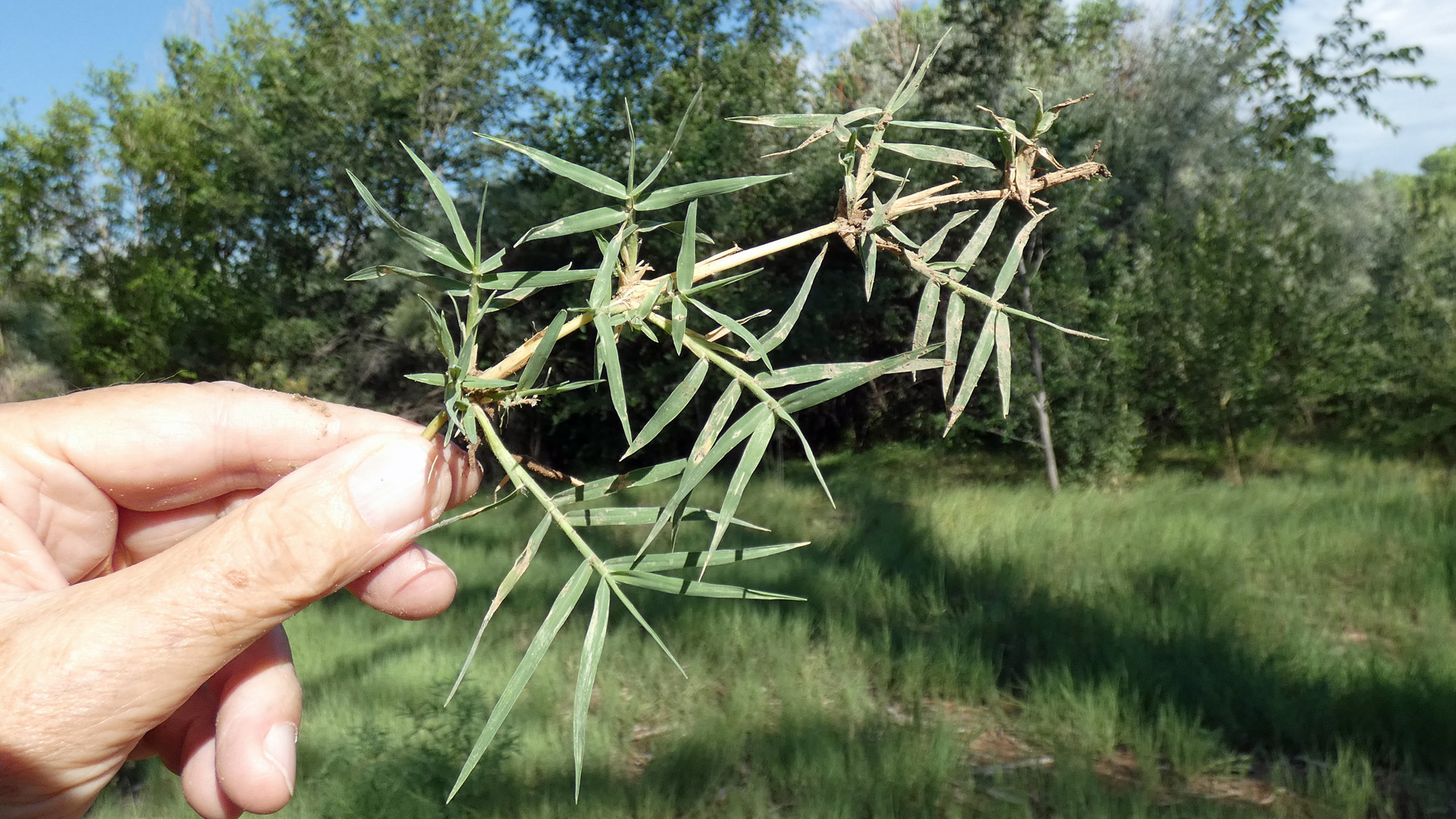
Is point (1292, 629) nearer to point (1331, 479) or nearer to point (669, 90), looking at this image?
point (1331, 479)

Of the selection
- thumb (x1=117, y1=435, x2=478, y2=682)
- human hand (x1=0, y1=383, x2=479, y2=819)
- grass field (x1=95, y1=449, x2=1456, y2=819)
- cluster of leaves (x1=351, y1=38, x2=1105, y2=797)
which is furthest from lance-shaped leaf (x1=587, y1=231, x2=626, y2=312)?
grass field (x1=95, y1=449, x2=1456, y2=819)

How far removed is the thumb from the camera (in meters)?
1.06

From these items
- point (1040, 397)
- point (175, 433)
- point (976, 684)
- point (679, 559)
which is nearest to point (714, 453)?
point (679, 559)

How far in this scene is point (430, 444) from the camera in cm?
103

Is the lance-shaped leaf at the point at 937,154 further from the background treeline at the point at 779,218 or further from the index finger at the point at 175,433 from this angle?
the background treeline at the point at 779,218

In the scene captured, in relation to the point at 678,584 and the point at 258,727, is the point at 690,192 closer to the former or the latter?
the point at 678,584

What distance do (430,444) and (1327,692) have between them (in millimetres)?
3299

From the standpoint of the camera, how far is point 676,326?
0.59m

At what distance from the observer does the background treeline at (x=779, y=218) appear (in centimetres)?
673

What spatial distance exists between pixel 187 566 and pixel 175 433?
1.43 ft

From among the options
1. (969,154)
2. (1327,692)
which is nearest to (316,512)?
(969,154)

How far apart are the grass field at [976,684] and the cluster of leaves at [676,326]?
6.95 ft

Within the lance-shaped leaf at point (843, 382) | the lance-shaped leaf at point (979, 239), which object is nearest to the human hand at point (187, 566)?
the lance-shaped leaf at point (843, 382)

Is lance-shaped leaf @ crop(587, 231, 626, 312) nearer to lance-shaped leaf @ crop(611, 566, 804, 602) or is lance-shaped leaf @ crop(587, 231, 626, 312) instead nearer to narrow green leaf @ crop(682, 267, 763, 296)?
narrow green leaf @ crop(682, 267, 763, 296)
